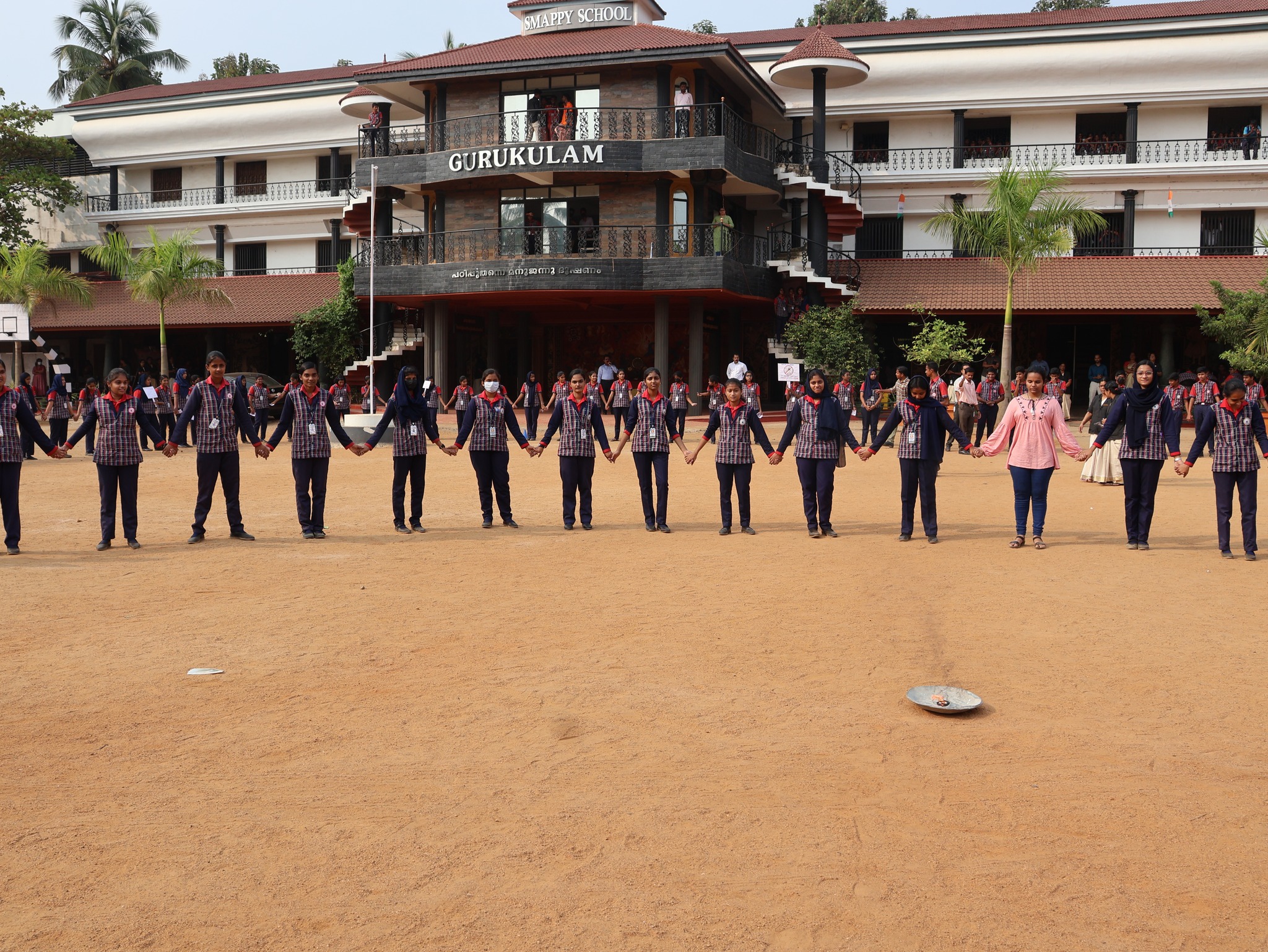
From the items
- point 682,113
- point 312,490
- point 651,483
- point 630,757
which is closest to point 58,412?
point 312,490

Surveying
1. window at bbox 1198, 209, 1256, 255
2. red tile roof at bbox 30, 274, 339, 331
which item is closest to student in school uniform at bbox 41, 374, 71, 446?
red tile roof at bbox 30, 274, 339, 331

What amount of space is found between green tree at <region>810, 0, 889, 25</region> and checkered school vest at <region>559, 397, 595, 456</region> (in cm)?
4096

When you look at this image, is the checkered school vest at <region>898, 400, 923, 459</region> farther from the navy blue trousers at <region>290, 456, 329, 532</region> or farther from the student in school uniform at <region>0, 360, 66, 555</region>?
the student in school uniform at <region>0, 360, 66, 555</region>

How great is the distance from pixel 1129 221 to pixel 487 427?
86.2 feet

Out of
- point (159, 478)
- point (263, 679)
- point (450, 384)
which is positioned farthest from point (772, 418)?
point (263, 679)

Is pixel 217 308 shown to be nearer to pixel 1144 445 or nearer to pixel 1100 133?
pixel 1100 133

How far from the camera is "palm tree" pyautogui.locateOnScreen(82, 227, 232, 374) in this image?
33875mm

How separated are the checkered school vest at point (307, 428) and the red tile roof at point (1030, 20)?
26450 millimetres

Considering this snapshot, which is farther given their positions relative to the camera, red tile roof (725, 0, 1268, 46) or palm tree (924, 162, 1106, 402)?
red tile roof (725, 0, 1268, 46)

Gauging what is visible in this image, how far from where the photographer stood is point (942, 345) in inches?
1129

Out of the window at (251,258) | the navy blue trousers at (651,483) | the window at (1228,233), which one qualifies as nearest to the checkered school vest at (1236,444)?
the navy blue trousers at (651,483)

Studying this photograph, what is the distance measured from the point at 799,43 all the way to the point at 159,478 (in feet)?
72.4

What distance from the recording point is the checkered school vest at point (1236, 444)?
11312 millimetres

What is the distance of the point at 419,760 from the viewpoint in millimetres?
5395
